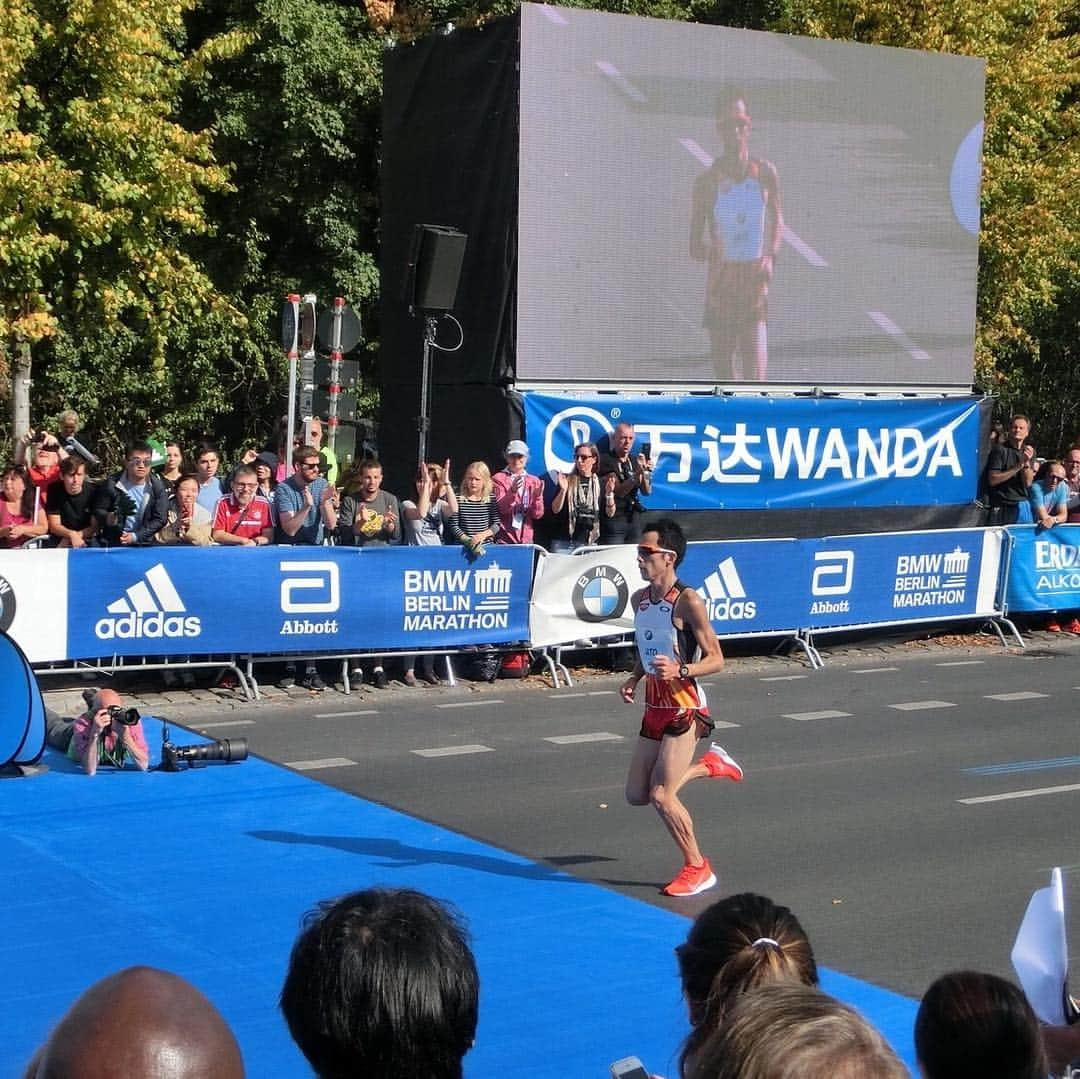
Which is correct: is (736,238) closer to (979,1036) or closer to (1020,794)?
(1020,794)

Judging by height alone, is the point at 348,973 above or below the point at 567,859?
above

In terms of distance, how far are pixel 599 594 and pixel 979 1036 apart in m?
13.2

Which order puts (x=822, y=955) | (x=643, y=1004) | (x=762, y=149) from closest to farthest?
1. (x=643, y=1004)
2. (x=822, y=955)
3. (x=762, y=149)

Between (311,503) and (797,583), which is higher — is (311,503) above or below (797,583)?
above

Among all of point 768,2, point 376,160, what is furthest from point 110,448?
point 768,2

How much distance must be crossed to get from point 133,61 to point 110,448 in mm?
11406

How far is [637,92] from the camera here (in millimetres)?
17453

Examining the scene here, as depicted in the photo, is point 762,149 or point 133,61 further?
point 133,61

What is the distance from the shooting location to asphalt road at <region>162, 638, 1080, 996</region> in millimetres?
8508

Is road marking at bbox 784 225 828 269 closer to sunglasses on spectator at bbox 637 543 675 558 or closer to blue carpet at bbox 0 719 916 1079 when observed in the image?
blue carpet at bbox 0 719 916 1079

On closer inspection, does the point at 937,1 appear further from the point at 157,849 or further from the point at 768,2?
the point at 157,849

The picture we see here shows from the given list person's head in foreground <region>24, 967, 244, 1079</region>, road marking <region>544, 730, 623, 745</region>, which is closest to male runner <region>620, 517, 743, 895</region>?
road marking <region>544, 730, 623, 745</region>

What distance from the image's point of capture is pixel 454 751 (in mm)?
12188

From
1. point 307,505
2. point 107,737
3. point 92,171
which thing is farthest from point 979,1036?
point 92,171
